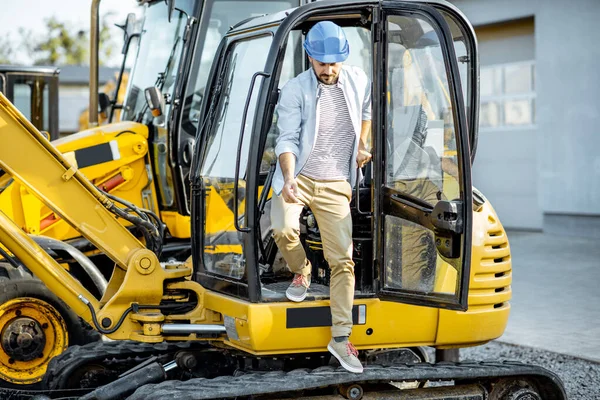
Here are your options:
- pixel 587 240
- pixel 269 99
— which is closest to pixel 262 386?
pixel 269 99

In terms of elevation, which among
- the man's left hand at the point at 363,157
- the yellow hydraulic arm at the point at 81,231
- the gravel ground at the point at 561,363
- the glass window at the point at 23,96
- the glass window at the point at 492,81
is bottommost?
the gravel ground at the point at 561,363

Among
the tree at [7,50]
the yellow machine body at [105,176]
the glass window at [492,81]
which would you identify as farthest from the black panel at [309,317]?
the tree at [7,50]

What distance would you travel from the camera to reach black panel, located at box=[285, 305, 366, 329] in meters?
5.40

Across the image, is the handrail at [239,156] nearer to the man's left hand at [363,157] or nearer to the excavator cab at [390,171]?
the excavator cab at [390,171]

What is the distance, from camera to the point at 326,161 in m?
5.36

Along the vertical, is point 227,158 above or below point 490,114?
below

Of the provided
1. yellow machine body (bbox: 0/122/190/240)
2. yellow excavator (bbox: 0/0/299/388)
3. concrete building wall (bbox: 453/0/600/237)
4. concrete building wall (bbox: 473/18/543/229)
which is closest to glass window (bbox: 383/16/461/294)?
yellow excavator (bbox: 0/0/299/388)

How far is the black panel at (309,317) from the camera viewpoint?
540 centimetres

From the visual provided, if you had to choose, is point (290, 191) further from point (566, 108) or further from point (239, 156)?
point (566, 108)

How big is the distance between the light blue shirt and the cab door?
0.42 feet

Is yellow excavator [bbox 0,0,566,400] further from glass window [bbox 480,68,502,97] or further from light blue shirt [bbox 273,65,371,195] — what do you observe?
glass window [bbox 480,68,502,97]

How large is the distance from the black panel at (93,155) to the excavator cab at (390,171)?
8.66ft

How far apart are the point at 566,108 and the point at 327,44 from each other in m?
12.0

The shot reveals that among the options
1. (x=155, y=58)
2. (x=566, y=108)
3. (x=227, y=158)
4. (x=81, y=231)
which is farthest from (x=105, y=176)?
(x=566, y=108)
